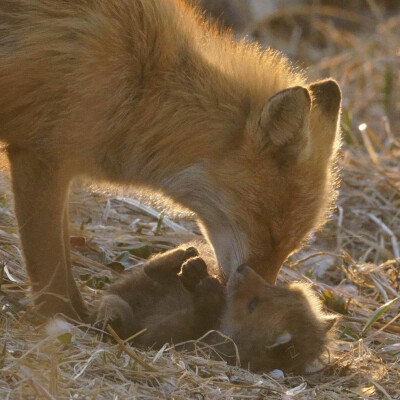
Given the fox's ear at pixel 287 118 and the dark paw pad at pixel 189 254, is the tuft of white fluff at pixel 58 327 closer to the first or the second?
the dark paw pad at pixel 189 254

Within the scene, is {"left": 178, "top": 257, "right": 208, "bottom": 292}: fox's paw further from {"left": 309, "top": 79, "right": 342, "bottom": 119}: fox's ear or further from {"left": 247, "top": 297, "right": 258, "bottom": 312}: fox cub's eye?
{"left": 309, "top": 79, "right": 342, "bottom": 119}: fox's ear

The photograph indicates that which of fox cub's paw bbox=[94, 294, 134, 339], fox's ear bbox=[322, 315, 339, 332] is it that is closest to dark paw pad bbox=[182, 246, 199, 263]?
fox cub's paw bbox=[94, 294, 134, 339]

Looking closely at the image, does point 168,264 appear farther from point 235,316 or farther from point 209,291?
point 235,316

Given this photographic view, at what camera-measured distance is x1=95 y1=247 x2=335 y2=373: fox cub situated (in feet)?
18.4

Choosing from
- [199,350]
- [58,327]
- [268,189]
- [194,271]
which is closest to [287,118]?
[268,189]

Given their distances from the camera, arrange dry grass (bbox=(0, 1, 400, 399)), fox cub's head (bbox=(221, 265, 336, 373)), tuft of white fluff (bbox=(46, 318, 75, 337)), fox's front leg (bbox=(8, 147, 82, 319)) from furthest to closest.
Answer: fox cub's head (bbox=(221, 265, 336, 373)), fox's front leg (bbox=(8, 147, 82, 319)), tuft of white fluff (bbox=(46, 318, 75, 337)), dry grass (bbox=(0, 1, 400, 399))

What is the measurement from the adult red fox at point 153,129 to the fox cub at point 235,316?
212 millimetres

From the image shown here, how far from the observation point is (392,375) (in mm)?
5812

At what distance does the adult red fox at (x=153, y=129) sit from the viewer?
5.36m

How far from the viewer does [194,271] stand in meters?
5.83

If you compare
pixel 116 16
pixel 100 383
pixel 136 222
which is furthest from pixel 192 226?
pixel 100 383

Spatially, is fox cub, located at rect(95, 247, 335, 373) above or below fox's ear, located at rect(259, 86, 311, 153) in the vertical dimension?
below

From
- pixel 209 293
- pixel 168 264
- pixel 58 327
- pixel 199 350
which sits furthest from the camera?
pixel 168 264

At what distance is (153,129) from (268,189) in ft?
2.79
